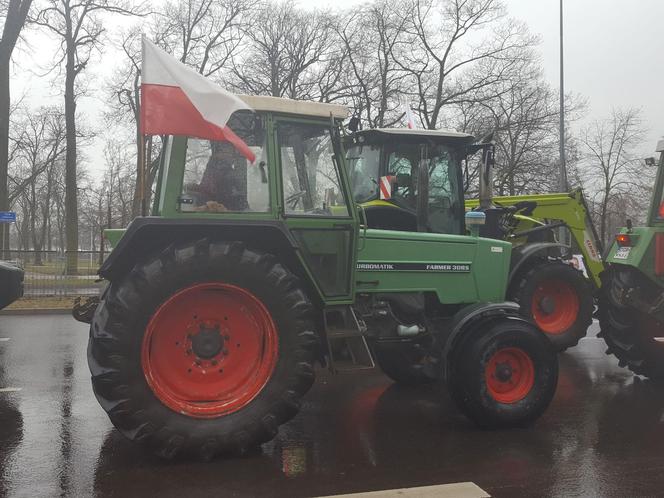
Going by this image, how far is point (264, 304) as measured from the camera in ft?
13.5

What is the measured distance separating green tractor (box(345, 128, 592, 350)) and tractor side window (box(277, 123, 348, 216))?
1342mm

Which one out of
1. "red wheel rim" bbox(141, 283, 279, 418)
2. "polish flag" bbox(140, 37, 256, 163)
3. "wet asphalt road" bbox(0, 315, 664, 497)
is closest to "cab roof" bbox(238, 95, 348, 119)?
"polish flag" bbox(140, 37, 256, 163)

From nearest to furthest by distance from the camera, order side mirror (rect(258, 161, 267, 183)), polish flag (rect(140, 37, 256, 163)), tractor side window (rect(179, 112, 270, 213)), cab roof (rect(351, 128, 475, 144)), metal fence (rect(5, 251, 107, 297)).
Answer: polish flag (rect(140, 37, 256, 163)) → tractor side window (rect(179, 112, 270, 213)) → side mirror (rect(258, 161, 267, 183)) → cab roof (rect(351, 128, 475, 144)) → metal fence (rect(5, 251, 107, 297))

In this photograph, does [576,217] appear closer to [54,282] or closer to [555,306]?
[555,306]

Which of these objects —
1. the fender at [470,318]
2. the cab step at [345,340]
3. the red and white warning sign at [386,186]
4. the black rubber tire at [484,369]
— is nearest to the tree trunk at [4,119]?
the red and white warning sign at [386,186]

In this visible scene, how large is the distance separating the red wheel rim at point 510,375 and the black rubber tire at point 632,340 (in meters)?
2.14

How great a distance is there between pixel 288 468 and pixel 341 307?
4.19 ft

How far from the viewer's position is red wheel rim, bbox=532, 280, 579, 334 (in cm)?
825

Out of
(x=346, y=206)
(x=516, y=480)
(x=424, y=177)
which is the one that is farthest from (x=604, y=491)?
(x=424, y=177)

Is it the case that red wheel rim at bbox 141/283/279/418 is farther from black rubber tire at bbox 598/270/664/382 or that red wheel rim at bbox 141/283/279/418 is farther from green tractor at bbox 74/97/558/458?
black rubber tire at bbox 598/270/664/382

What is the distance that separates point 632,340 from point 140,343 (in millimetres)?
5154

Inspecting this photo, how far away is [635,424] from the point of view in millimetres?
4965

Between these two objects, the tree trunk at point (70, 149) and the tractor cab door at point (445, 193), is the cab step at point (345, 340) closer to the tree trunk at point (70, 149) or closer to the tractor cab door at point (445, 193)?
the tractor cab door at point (445, 193)

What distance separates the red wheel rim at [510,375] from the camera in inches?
188
